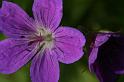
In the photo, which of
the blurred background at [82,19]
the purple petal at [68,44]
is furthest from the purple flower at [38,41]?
the blurred background at [82,19]

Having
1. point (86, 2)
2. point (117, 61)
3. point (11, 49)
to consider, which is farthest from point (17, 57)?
point (86, 2)

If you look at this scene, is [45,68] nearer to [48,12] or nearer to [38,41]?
[38,41]

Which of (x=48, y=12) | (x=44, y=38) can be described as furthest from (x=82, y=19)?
(x=48, y=12)

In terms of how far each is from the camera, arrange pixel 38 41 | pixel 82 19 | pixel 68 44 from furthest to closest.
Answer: pixel 82 19, pixel 38 41, pixel 68 44

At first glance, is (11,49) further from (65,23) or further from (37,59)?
(65,23)

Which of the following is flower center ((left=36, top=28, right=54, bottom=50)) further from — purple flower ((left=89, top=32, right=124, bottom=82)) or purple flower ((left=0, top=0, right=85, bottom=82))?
purple flower ((left=89, top=32, right=124, bottom=82))

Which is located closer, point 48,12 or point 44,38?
point 48,12

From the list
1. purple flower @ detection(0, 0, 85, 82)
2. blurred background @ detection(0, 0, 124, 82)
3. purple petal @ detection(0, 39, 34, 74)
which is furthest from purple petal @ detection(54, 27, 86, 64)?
blurred background @ detection(0, 0, 124, 82)
